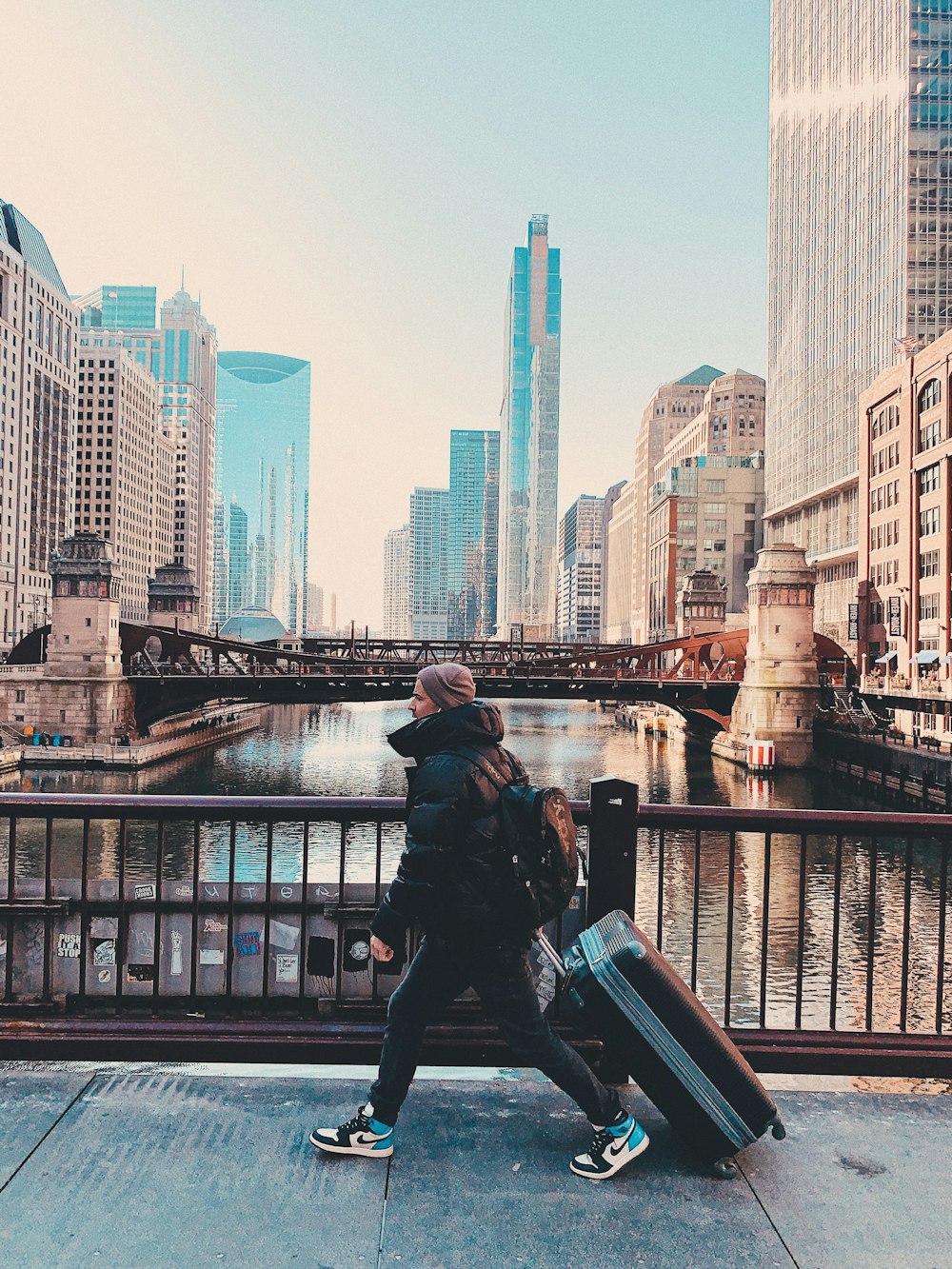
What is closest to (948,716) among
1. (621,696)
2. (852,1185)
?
(621,696)

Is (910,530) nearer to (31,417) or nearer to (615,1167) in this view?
(615,1167)

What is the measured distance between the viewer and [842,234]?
84.6 m

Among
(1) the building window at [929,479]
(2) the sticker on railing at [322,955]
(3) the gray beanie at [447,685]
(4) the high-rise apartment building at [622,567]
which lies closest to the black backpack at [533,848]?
(3) the gray beanie at [447,685]

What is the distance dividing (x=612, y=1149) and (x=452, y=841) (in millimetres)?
1523

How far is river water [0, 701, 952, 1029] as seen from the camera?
17.7 m

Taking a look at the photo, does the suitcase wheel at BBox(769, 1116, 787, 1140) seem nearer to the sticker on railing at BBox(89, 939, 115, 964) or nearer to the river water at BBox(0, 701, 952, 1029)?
the river water at BBox(0, 701, 952, 1029)

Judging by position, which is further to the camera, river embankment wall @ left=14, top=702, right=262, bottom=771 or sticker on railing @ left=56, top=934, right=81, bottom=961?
river embankment wall @ left=14, top=702, right=262, bottom=771

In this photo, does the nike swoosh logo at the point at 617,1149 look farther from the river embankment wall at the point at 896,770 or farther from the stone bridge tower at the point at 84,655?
the stone bridge tower at the point at 84,655

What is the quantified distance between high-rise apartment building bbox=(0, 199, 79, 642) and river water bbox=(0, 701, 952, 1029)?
70740 millimetres

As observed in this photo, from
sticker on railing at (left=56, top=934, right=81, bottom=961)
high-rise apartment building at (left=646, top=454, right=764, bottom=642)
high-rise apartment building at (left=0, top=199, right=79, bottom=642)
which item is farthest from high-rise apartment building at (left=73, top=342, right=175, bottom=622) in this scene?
sticker on railing at (left=56, top=934, right=81, bottom=961)

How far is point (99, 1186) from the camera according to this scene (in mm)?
3873

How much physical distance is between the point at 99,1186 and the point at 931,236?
3267 inches

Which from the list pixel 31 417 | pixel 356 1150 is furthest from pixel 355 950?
pixel 31 417

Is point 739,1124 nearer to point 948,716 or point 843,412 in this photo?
point 948,716
